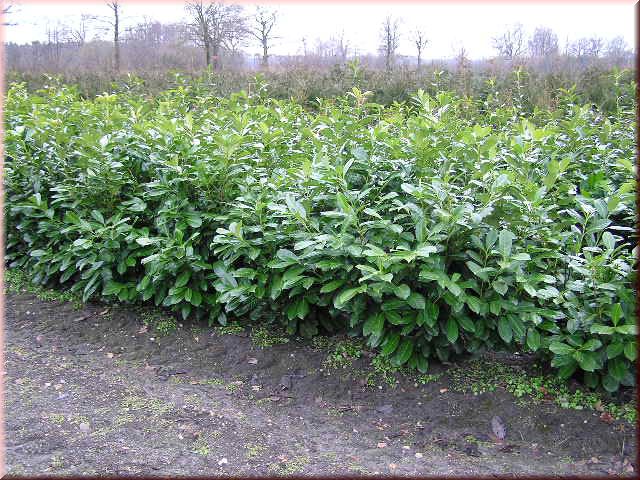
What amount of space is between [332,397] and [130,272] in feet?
6.03

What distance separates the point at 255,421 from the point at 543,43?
13.0 metres

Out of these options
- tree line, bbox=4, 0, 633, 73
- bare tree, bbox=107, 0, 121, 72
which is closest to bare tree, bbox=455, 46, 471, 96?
tree line, bbox=4, 0, 633, 73

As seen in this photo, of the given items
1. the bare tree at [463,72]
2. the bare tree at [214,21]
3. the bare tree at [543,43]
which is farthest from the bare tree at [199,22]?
the bare tree at [543,43]

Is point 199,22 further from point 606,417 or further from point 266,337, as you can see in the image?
point 606,417

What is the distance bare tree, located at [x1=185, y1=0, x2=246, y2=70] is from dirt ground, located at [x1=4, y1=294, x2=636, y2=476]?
9.98m

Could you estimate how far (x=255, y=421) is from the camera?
2.84 meters

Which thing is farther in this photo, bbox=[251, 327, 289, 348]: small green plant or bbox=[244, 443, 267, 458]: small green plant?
bbox=[251, 327, 289, 348]: small green plant

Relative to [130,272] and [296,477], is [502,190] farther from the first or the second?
[130,272]

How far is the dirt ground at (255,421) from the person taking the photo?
248 centimetres

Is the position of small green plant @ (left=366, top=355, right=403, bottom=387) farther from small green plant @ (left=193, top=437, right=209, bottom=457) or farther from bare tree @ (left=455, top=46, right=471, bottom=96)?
bare tree @ (left=455, top=46, right=471, bottom=96)

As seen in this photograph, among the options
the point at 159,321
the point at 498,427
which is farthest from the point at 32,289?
the point at 498,427

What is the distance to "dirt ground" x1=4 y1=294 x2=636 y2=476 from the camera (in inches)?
97.8

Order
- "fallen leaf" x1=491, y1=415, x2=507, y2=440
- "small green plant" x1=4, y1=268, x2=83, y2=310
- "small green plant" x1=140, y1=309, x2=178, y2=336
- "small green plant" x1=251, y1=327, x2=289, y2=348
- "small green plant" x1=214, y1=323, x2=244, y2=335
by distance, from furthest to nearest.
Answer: "small green plant" x1=4, y1=268, x2=83, y2=310 < "small green plant" x1=140, y1=309, x2=178, y2=336 < "small green plant" x1=214, y1=323, x2=244, y2=335 < "small green plant" x1=251, y1=327, x2=289, y2=348 < "fallen leaf" x1=491, y1=415, x2=507, y2=440

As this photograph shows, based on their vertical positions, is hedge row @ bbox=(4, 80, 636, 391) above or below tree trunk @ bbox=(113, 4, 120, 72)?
below
